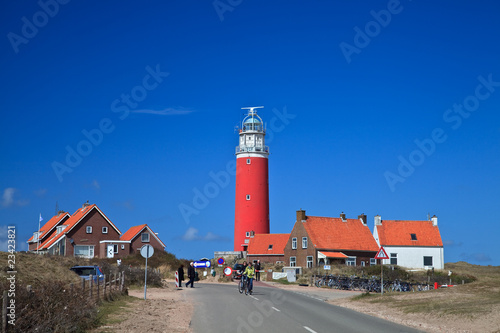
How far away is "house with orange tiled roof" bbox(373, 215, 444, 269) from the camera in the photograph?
2601 inches

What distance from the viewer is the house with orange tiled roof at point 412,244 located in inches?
2601

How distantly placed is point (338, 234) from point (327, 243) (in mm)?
2990

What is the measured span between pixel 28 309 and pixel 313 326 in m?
8.04

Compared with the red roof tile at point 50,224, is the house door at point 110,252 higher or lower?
lower

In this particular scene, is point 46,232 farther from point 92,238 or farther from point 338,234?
point 338,234

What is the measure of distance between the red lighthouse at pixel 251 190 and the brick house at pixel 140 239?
9.63m

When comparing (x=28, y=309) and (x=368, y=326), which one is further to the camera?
(x=368, y=326)

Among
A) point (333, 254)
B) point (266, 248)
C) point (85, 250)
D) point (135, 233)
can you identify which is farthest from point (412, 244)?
point (85, 250)

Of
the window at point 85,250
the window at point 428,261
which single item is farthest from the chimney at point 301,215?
the window at point 85,250

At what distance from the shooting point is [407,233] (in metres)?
67.7

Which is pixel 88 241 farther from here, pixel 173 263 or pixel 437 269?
pixel 437 269

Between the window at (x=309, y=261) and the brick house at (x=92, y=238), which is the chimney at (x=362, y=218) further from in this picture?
the brick house at (x=92, y=238)

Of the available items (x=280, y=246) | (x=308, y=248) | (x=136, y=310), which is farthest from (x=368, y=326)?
(x=280, y=246)

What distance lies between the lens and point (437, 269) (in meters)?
65.4
